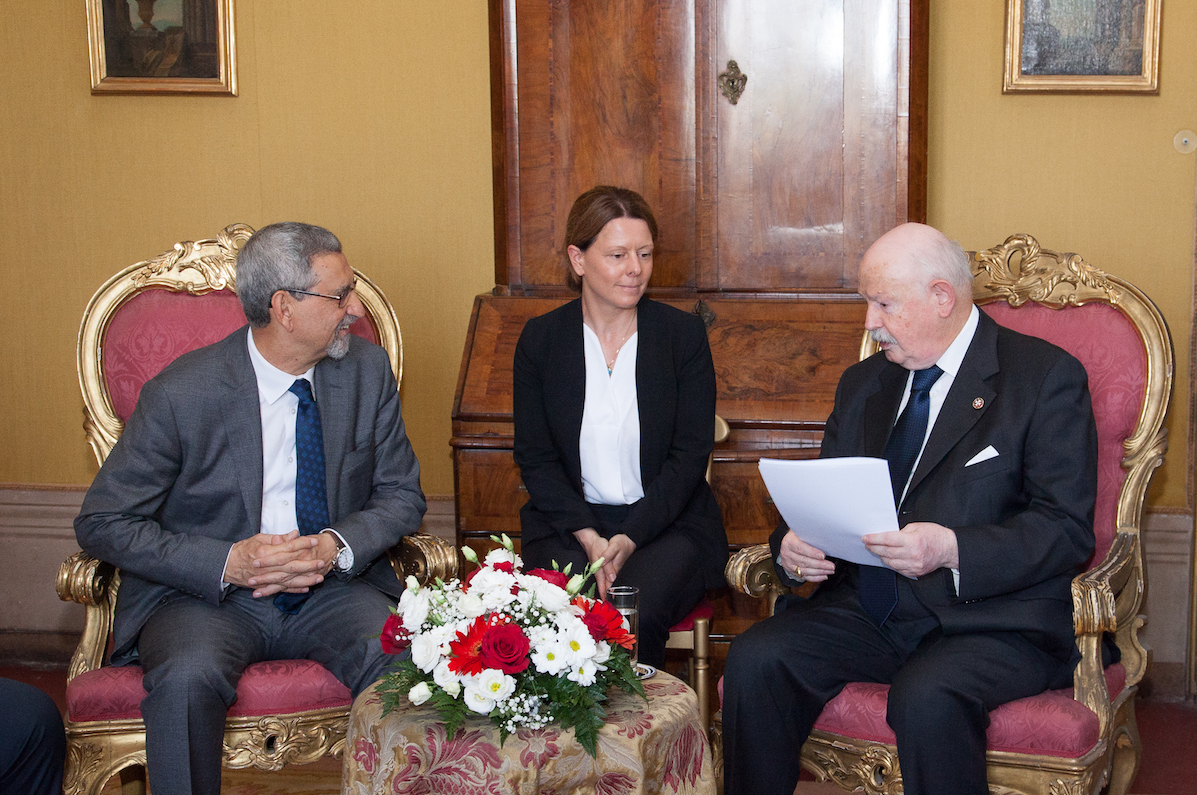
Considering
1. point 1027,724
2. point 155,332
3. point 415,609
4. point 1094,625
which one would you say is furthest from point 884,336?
point 155,332

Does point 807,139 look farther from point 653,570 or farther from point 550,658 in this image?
point 550,658

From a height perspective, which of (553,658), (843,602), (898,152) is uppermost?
(898,152)

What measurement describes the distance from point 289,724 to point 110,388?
117 cm

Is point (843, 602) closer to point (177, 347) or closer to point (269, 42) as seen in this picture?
point (177, 347)

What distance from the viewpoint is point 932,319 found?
2.57 metres

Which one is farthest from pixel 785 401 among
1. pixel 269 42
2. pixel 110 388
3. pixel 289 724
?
pixel 269 42

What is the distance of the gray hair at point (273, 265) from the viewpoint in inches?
107

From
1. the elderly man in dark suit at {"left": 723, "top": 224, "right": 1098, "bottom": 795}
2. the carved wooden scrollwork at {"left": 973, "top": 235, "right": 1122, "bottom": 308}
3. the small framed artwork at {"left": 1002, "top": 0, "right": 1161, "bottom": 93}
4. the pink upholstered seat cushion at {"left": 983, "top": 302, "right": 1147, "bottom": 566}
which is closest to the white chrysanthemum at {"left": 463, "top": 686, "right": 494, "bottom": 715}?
the elderly man in dark suit at {"left": 723, "top": 224, "right": 1098, "bottom": 795}

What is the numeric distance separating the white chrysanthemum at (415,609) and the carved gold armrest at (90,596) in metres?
1.04

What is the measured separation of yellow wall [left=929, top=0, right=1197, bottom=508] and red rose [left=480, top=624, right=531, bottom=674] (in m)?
2.70

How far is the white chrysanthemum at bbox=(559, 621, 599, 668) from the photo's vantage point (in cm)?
192

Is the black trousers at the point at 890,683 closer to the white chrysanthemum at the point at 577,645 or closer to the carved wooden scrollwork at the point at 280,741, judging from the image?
the white chrysanthemum at the point at 577,645

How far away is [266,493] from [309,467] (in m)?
0.12

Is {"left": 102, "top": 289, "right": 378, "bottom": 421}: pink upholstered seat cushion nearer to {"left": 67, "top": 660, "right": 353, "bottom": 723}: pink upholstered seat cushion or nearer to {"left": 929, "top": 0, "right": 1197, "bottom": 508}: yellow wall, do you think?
{"left": 67, "top": 660, "right": 353, "bottom": 723}: pink upholstered seat cushion
